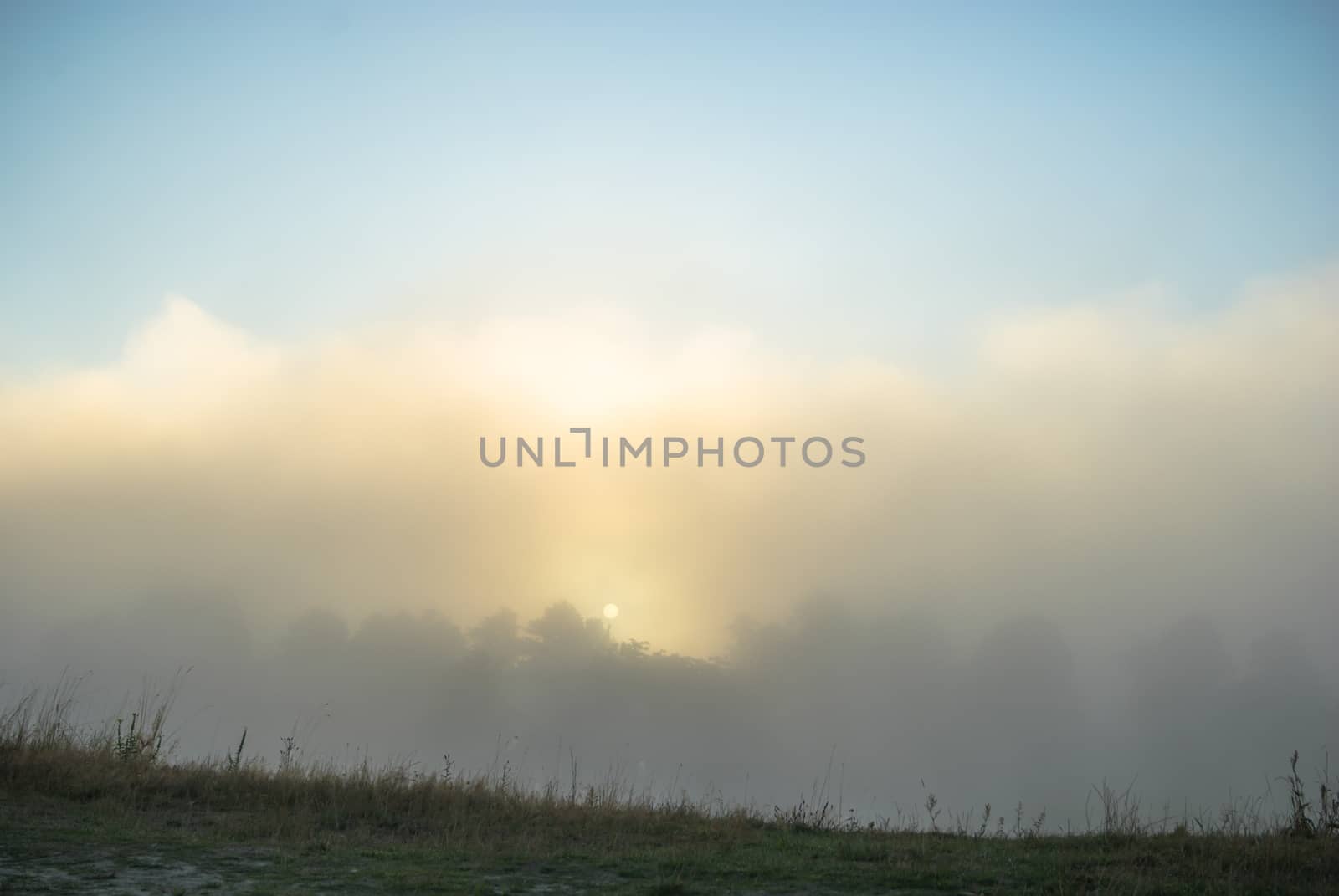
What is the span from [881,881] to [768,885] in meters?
1.19

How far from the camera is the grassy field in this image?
9000 millimetres

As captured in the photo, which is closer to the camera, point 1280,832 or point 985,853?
point 985,853

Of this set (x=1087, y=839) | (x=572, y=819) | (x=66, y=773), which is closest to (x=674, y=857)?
(x=572, y=819)

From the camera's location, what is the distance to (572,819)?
13398mm

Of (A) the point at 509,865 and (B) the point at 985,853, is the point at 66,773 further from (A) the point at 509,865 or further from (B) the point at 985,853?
(B) the point at 985,853

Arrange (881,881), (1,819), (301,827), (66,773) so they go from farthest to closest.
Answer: (66,773), (301,827), (1,819), (881,881)

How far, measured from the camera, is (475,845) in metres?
11.2

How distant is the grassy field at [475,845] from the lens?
9.00 meters

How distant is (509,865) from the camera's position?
9.99 meters

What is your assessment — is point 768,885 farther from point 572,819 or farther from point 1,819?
point 1,819

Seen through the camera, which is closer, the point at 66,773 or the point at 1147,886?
the point at 1147,886

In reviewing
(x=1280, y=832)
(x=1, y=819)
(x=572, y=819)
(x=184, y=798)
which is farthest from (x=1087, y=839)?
(x=1, y=819)

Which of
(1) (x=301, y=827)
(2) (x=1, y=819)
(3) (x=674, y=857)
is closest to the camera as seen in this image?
(3) (x=674, y=857)

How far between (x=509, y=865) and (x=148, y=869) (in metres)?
3.34
